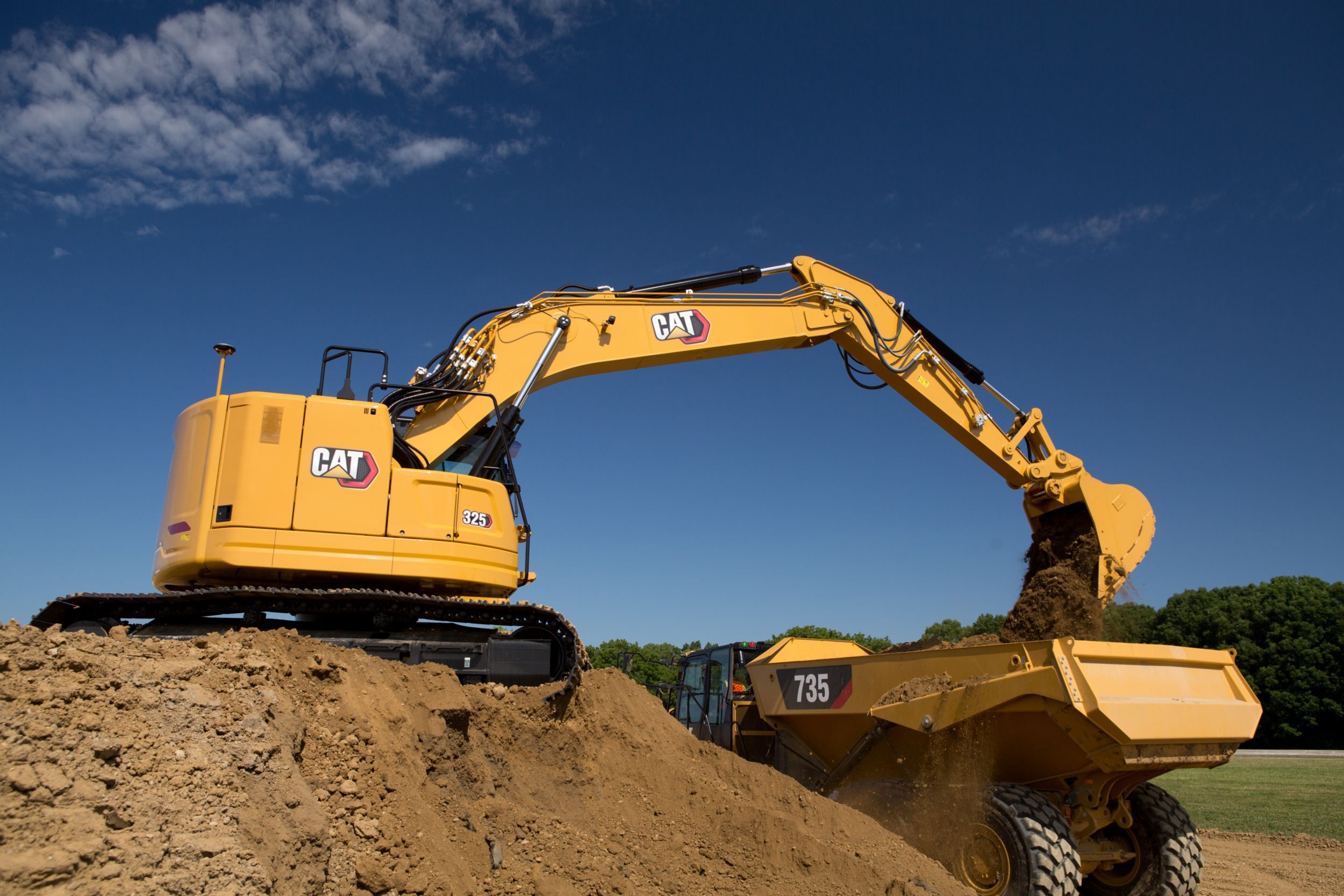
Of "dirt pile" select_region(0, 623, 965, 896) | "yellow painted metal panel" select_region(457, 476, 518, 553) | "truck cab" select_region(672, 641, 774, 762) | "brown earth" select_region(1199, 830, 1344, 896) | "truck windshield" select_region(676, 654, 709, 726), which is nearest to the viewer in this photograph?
"dirt pile" select_region(0, 623, 965, 896)

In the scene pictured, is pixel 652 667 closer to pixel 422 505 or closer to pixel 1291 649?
pixel 422 505

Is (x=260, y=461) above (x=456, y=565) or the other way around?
above

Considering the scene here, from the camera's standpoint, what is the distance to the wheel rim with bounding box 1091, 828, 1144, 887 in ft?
23.0

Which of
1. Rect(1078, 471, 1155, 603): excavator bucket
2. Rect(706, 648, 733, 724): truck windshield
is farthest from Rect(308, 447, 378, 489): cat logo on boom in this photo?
Rect(1078, 471, 1155, 603): excavator bucket

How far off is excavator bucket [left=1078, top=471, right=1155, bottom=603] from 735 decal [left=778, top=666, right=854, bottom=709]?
2.72m

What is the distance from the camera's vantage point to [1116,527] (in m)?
8.66

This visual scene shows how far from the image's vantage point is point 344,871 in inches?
157

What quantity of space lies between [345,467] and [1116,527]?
23.7ft

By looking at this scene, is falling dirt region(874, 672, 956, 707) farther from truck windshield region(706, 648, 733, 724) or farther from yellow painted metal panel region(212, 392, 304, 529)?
yellow painted metal panel region(212, 392, 304, 529)

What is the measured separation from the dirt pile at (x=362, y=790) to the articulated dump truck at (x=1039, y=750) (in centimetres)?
56

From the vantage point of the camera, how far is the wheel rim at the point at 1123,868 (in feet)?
23.0

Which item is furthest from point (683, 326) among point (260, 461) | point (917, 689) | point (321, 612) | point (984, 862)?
point (984, 862)

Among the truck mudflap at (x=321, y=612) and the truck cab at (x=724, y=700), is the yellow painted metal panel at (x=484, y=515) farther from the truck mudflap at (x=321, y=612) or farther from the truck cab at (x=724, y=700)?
the truck cab at (x=724, y=700)

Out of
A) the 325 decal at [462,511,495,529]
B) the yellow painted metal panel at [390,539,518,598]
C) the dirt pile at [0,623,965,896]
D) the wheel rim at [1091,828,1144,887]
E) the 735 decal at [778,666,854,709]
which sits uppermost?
the 325 decal at [462,511,495,529]
